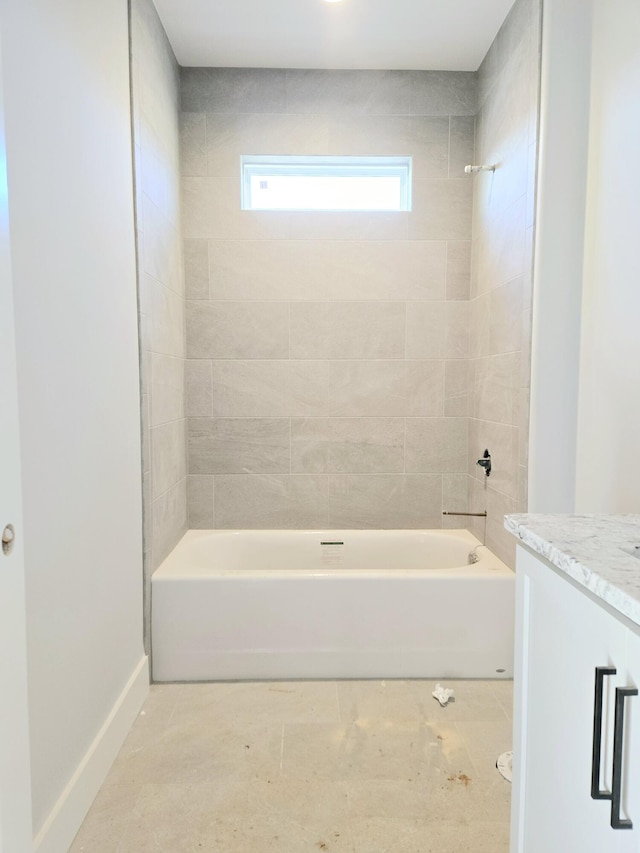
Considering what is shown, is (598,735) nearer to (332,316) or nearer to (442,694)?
(442,694)

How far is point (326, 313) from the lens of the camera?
9.73ft

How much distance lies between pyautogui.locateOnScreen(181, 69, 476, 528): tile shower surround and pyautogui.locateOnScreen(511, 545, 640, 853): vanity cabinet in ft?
6.30

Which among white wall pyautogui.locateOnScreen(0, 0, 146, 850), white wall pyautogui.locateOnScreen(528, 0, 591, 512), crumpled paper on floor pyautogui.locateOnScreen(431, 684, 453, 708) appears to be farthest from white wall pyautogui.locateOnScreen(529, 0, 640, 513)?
white wall pyautogui.locateOnScreen(0, 0, 146, 850)

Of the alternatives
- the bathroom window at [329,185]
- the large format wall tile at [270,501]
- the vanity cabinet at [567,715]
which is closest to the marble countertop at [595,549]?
the vanity cabinet at [567,715]

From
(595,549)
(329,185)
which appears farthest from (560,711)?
(329,185)

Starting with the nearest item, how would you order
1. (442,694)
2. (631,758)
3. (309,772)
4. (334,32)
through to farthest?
(631,758) → (309,772) → (442,694) → (334,32)

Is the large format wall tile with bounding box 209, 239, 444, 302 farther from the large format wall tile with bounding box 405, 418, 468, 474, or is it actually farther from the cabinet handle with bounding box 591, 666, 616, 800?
the cabinet handle with bounding box 591, 666, 616, 800

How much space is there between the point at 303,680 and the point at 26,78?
2234 millimetres

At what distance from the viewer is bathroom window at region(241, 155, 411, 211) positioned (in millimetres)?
2967

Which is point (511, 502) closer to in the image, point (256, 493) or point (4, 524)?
point (256, 493)

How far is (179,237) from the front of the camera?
281cm

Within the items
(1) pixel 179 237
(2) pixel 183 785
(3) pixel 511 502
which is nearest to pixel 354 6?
(1) pixel 179 237

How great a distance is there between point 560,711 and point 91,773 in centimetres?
139

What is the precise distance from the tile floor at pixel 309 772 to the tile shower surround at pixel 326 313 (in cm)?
104
